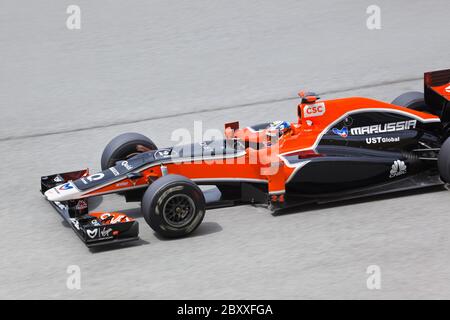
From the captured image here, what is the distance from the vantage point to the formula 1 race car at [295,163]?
366 inches

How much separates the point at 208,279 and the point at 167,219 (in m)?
1.12

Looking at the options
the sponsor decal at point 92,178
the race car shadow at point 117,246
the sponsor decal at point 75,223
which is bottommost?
the race car shadow at point 117,246

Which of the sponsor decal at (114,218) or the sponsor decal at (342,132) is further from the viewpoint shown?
the sponsor decal at (342,132)

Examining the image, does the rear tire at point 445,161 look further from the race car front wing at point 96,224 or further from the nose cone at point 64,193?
the nose cone at point 64,193

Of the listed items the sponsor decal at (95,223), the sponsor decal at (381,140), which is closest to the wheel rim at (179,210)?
the sponsor decal at (95,223)

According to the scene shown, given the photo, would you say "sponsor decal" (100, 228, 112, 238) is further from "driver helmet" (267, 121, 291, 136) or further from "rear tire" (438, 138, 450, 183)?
"rear tire" (438, 138, 450, 183)

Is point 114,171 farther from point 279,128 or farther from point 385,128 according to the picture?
point 385,128

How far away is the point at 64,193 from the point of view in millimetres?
9172

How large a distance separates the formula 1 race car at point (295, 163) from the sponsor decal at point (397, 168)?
12mm

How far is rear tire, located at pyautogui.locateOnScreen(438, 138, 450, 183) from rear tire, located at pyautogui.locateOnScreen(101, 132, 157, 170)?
359 cm

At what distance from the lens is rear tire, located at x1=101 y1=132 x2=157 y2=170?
406 inches

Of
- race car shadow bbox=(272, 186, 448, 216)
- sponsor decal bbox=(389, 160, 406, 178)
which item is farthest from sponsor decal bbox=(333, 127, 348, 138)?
race car shadow bbox=(272, 186, 448, 216)

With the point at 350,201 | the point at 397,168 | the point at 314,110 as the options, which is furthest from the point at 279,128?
the point at 397,168

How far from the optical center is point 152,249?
8664 millimetres
